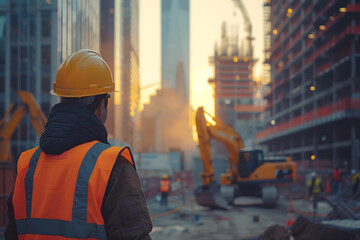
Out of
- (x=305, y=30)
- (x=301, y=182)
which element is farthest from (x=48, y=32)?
(x=305, y=30)

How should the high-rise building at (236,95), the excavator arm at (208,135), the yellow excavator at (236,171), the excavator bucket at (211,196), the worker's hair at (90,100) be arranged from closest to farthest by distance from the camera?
the worker's hair at (90,100) < the excavator bucket at (211,196) < the yellow excavator at (236,171) < the excavator arm at (208,135) < the high-rise building at (236,95)

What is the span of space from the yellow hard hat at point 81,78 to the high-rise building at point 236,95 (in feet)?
373

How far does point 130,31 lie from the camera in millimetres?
114188

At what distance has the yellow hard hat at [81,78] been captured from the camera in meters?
2.22

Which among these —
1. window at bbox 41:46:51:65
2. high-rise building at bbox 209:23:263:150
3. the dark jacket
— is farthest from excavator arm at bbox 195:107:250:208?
high-rise building at bbox 209:23:263:150

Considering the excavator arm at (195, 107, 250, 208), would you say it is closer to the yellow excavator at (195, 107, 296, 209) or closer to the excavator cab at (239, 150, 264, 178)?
the yellow excavator at (195, 107, 296, 209)

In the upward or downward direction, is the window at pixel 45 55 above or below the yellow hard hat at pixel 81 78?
above

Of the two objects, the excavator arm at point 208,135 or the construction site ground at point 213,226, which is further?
the excavator arm at point 208,135

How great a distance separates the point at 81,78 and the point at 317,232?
28.8 feet

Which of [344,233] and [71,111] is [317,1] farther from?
[71,111]

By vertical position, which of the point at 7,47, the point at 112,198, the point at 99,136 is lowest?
the point at 112,198

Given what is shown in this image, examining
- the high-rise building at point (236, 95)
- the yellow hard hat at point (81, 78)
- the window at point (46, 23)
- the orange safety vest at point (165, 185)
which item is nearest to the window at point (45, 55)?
the window at point (46, 23)

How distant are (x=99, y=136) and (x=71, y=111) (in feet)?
0.60

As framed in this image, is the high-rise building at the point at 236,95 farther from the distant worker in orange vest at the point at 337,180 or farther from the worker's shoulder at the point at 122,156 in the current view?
the worker's shoulder at the point at 122,156
